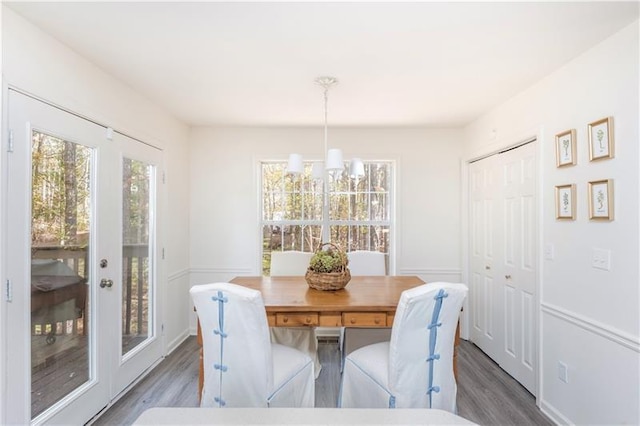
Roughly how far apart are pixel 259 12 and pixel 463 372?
312 cm

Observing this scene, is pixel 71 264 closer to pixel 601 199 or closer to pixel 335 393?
pixel 335 393

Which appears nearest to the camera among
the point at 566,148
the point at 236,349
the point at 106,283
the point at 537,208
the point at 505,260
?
the point at 236,349

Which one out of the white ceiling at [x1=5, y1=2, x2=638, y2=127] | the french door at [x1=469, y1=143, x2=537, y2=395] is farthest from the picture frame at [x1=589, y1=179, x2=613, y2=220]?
the white ceiling at [x1=5, y1=2, x2=638, y2=127]

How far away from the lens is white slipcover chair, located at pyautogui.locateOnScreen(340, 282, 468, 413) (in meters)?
1.71

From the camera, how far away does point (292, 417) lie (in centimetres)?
84

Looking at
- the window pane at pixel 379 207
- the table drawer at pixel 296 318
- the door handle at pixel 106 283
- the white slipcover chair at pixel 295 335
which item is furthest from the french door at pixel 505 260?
the door handle at pixel 106 283

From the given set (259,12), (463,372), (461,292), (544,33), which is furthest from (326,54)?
(463,372)

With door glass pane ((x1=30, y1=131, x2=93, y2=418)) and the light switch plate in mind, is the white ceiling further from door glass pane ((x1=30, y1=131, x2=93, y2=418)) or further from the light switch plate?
the light switch plate

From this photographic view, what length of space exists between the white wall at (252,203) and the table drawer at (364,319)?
1895 mm

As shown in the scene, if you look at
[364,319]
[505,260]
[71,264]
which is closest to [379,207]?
[505,260]

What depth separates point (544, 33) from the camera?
1865 millimetres

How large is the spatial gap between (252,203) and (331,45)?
2.26 m

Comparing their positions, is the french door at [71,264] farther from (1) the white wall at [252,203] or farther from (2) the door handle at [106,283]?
(1) the white wall at [252,203]

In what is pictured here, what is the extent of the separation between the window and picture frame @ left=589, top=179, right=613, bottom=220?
7.14 ft
